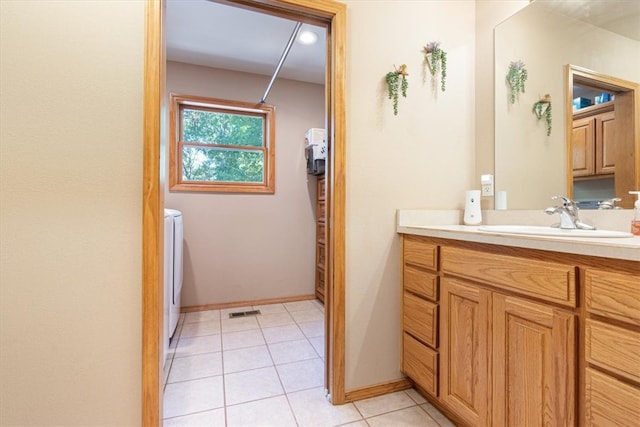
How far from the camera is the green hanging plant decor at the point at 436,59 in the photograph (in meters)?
1.65

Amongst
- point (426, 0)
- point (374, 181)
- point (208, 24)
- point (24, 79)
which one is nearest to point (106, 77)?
point (24, 79)

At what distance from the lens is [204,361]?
192cm

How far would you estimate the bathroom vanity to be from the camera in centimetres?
76

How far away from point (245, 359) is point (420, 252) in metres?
1.40

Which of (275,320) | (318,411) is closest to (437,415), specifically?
(318,411)

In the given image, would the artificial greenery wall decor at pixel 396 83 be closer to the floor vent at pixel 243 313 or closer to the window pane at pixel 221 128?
the window pane at pixel 221 128

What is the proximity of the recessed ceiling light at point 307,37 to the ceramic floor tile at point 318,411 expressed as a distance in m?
2.65

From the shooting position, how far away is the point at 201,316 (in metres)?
2.76

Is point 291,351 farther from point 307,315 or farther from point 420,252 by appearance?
point 420,252

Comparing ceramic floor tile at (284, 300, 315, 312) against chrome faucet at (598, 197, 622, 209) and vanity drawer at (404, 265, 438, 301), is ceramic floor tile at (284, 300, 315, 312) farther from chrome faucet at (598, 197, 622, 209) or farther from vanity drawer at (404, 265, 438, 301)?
chrome faucet at (598, 197, 622, 209)

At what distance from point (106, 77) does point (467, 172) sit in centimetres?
194

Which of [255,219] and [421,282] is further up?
[255,219]

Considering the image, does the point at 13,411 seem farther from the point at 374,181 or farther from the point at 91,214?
the point at 374,181

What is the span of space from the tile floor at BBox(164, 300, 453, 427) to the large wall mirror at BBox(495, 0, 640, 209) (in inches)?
52.6
